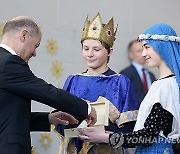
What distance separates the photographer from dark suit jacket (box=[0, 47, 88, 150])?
3.10 m

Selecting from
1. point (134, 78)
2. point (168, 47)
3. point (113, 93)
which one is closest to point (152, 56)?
point (168, 47)

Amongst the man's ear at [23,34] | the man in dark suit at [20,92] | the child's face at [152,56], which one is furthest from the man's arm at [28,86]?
the child's face at [152,56]

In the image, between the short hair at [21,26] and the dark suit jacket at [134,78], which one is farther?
the dark suit jacket at [134,78]

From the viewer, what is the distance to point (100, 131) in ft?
11.3

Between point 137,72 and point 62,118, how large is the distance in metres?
2.64

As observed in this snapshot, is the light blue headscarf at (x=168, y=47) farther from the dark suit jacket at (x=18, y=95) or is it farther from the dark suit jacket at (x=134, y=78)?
the dark suit jacket at (x=134, y=78)

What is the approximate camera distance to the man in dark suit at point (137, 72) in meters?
6.00

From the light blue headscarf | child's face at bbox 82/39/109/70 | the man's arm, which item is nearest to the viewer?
the man's arm

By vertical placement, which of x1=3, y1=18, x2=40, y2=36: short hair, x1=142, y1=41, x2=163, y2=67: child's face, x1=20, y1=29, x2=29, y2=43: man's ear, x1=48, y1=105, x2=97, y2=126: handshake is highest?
x1=3, y1=18, x2=40, y2=36: short hair

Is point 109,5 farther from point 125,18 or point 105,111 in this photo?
point 105,111

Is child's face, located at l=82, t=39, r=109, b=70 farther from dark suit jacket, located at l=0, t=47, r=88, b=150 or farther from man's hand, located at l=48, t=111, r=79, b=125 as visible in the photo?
dark suit jacket, located at l=0, t=47, r=88, b=150

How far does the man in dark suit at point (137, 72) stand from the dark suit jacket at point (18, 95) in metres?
2.87

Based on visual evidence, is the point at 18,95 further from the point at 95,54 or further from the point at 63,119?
the point at 95,54

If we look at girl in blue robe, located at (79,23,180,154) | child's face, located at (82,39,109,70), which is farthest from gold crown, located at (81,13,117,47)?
girl in blue robe, located at (79,23,180,154)
